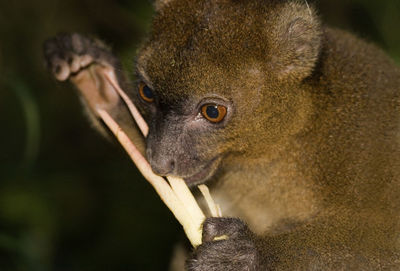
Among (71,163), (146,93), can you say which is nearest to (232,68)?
(146,93)

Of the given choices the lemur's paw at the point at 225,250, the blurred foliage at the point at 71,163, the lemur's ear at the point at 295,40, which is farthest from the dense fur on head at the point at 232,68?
the blurred foliage at the point at 71,163

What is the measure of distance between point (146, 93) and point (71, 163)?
152 inches

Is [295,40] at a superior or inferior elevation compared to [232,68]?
inferior

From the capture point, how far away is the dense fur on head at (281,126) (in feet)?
13.2

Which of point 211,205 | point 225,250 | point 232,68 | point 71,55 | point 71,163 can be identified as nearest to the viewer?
point 225,250

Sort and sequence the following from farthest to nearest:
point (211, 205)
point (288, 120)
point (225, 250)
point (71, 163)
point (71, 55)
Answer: point (71, 163) → point (71, 55) → point (288, 120) → point (211, 205) → point (225, 250)

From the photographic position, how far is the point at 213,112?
4.16m

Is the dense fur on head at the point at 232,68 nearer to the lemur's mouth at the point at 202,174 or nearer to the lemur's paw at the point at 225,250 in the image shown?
the lemur's mouth at the point at 202,174

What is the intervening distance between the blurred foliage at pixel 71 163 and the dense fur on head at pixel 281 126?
139cm

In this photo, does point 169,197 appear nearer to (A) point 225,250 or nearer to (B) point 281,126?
(A) point 225,250

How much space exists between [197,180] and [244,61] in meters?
0.93

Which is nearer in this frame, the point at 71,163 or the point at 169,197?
the point at 169,197

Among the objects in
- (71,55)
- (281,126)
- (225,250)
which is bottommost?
(225,250)

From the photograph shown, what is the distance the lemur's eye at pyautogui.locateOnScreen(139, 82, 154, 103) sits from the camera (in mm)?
4426
